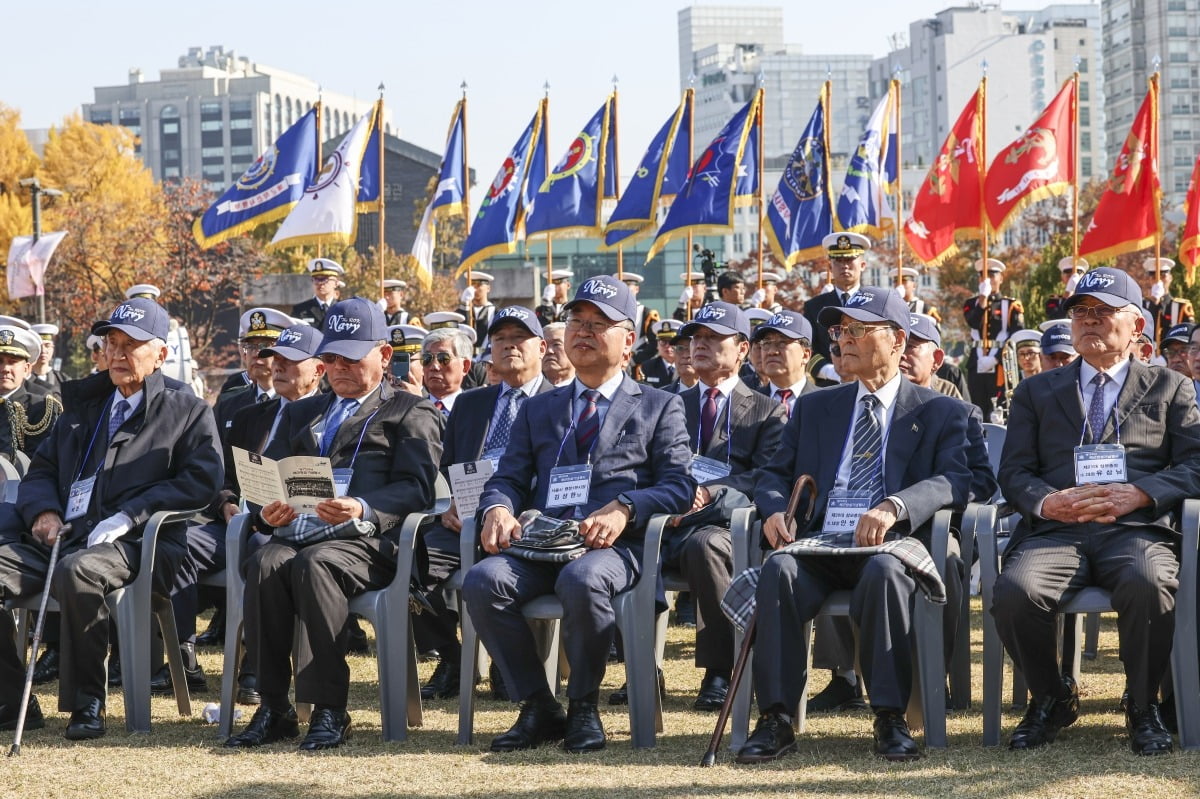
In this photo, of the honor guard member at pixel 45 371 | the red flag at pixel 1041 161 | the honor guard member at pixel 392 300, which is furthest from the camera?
the red flag at pixel 1041 161

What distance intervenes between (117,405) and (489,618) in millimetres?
2143

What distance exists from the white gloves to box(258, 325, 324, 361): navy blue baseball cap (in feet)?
3.69

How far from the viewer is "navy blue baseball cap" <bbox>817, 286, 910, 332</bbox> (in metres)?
6.12

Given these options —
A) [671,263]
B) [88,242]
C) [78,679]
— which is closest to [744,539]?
[78,679]

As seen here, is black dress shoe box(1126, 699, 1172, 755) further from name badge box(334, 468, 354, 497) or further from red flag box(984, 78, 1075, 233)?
red flag box(984, 78, 1075, 233)

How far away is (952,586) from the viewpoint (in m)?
5.92

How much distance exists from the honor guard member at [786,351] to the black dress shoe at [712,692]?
1.65 meters

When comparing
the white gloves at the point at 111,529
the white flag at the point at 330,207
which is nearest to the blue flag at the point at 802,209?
the white flag at the point at 330,207

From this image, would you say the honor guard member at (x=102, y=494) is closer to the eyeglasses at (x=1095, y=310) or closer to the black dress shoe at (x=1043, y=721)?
the black dress shoe at (x=1043, y=721)

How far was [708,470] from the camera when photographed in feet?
24.0

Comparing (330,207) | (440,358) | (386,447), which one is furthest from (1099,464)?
(330,207)

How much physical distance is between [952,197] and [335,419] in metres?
12.0

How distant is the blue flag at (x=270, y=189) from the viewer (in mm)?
17250

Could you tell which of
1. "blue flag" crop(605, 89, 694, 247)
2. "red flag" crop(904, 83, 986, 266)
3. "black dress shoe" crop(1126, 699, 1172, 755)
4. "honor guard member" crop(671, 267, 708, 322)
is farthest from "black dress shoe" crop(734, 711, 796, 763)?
"blue flag" crop(605, 89, 694, 247)
